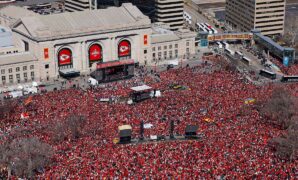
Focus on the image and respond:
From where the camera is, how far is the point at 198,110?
10162 cm

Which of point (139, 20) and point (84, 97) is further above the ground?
point (139, 20)

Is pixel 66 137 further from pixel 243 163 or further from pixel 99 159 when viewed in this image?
pixel 243 163

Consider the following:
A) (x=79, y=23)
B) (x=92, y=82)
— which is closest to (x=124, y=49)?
(x=79, y=23)

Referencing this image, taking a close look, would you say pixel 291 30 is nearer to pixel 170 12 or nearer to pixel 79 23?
pixel 170 12

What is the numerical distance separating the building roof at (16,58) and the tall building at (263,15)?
72.8 m

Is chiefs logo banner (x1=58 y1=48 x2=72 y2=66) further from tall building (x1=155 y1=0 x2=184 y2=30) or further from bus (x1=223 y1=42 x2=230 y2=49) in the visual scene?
bus (x1=223 y1=42 x2=230 y2=49)

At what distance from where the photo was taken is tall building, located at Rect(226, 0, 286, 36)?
172 meters

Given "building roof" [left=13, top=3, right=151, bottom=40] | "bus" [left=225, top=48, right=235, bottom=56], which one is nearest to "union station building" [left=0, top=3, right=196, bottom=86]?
"building roof" [left=13, top=3, right=151, bottom=40]

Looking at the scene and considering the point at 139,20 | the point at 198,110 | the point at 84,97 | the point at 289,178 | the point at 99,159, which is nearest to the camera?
the point at 289,178

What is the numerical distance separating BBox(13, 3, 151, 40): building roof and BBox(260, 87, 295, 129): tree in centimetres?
5107

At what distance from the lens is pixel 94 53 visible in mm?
139500

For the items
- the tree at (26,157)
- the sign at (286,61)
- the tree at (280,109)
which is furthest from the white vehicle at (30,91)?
the sign at (286,61)

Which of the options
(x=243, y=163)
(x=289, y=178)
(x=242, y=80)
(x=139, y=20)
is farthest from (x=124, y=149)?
(x=139, y=20)

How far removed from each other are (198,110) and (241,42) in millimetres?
70642
